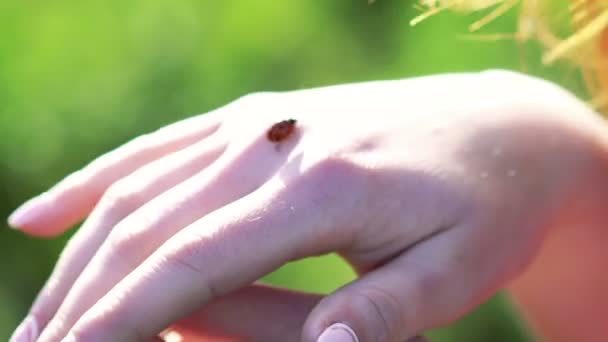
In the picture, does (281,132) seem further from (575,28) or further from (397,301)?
(575,28)

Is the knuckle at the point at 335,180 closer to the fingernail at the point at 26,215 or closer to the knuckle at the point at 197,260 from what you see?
the knuckle at the point at 197,260

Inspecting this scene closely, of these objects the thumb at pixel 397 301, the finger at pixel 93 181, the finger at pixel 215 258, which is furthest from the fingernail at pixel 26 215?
the thumb at pixel 397 301

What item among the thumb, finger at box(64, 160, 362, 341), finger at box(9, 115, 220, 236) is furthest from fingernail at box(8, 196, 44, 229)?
the thumb

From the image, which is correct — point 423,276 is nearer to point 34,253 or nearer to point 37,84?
point 34,253

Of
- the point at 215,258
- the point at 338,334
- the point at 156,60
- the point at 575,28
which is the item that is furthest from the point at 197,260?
the point at 156,60

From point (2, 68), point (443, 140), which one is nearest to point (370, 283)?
point (443, 140)
